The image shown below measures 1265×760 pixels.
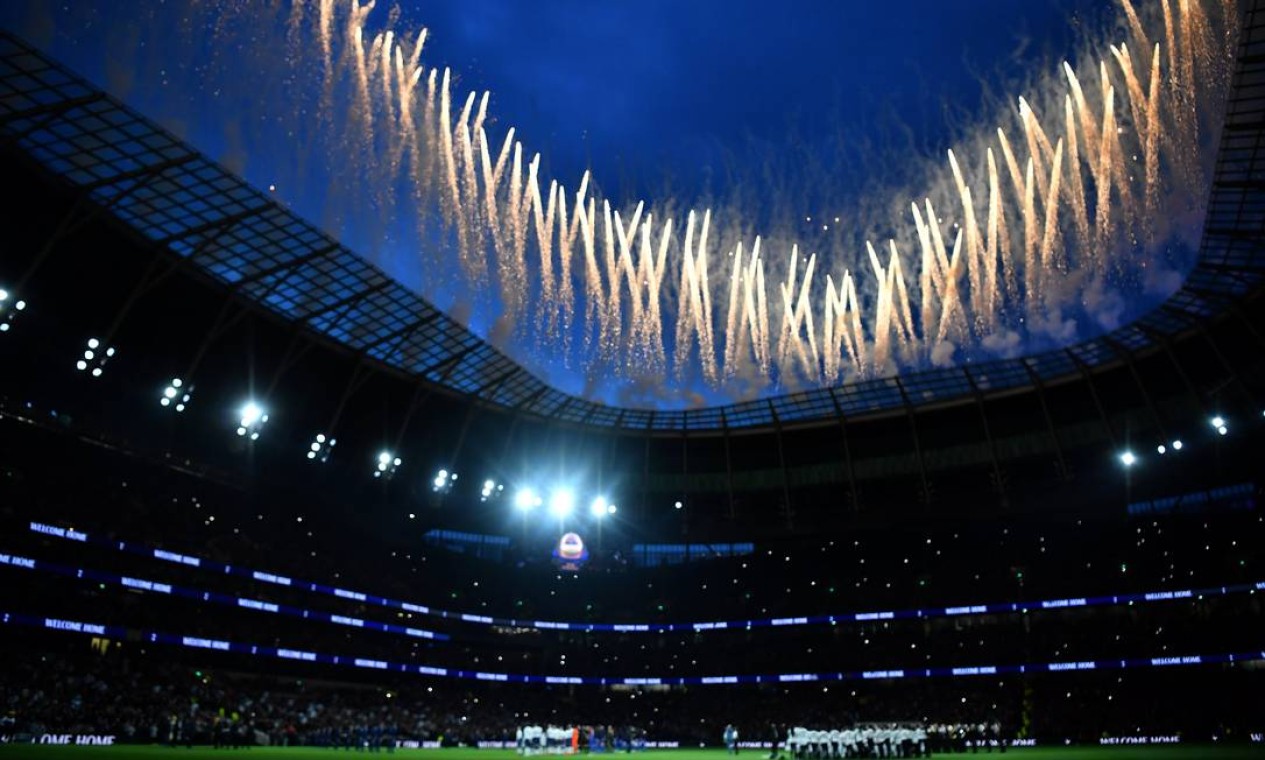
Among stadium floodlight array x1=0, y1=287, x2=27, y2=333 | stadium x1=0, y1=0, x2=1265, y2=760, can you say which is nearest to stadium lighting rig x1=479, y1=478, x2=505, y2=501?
stadium x1=0, y1=0, x2=1265, y2=760

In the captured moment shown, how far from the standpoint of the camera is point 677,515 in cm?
8031

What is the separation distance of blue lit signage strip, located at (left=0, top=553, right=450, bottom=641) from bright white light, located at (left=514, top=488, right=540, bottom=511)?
12072mm

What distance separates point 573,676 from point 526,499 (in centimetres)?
1517

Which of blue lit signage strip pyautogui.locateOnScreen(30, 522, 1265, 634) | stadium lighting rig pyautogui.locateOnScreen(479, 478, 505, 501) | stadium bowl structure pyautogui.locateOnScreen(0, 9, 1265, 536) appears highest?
stadium bowl structure pyautogui.locateOnScreen(0, 9, 1265, 536)

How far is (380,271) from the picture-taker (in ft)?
173

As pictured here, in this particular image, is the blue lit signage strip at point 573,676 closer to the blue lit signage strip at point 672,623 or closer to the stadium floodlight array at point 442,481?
the blue lit signage strip at point 672,623

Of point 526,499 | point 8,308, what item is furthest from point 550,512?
point 8,308

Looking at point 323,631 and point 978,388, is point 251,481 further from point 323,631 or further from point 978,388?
point 978,388

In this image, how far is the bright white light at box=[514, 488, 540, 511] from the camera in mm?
75500

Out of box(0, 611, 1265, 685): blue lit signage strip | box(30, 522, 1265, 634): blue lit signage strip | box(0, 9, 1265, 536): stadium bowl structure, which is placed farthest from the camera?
box(30, 522, 1265, 634): blue lit signage strip

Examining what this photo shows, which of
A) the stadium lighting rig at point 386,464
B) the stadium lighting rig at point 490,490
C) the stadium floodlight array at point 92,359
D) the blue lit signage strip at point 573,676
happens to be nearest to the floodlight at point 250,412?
the stadium floodlight array at point 92,359

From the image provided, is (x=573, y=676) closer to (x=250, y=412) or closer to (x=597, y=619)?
(x=597, y=619)

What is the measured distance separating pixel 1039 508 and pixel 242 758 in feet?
186

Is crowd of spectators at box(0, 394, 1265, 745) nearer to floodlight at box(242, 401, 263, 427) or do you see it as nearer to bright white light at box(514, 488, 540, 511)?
floodlight at box(242, 401, 263, 427)
